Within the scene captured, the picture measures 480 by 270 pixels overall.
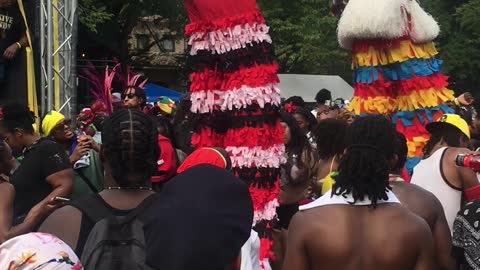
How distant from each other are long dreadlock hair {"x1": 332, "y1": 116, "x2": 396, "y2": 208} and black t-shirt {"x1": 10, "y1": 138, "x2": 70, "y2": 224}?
6.64ft

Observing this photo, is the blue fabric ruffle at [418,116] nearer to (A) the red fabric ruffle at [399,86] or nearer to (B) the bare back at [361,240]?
(A) the red fabric ruffle at [399,86]

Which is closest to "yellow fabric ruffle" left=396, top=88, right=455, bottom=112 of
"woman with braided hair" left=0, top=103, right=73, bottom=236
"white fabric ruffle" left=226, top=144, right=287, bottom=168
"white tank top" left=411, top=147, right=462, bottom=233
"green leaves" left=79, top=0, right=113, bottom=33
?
"white tank top" left=411, top=147, right=462, bottom=233

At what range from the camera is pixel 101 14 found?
2109cm

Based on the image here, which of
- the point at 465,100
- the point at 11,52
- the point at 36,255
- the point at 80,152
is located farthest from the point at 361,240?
the point at 11,52

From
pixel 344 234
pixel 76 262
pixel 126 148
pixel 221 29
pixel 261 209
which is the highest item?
pixel 221 29

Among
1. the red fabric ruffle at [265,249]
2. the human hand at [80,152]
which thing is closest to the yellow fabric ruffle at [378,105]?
the red fabric ruffle at [265,249]

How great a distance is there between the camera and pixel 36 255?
2.04 m

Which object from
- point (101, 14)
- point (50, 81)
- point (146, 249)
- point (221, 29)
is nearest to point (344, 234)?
point (146, 249)

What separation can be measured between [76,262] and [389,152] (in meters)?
1.64

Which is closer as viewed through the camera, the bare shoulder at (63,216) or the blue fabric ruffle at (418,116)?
the bare shoulder at (63,216)

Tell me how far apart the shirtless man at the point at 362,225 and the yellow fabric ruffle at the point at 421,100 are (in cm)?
321

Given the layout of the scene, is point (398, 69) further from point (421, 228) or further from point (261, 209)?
point (421, 228)

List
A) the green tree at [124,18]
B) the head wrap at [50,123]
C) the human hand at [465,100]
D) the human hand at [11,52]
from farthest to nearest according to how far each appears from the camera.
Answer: the green tree at [124,18]
the human hand at [11,52]
the human hand at [465,100]
the head wrap at [50,123]

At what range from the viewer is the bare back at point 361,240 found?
312 cm
